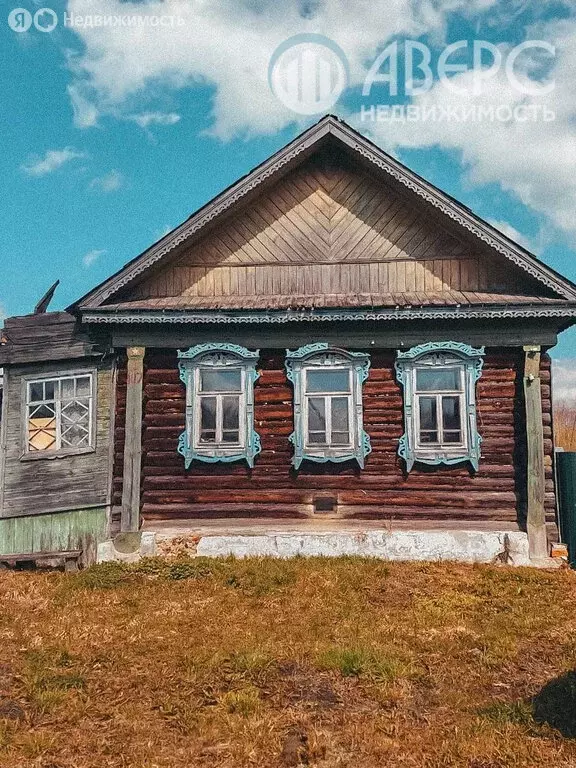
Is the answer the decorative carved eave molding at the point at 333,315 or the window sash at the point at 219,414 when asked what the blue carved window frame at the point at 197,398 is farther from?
the decorative carved eave molding at the point at 333,315

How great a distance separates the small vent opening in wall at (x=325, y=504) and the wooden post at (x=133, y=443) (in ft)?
10.0

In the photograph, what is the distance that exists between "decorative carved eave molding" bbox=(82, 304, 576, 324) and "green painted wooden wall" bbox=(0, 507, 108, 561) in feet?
11.2

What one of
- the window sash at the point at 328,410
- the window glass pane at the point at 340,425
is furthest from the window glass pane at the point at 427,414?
the window glass pane at the point at 340,425

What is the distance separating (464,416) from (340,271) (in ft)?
11.0

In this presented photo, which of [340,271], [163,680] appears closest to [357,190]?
[340,271]

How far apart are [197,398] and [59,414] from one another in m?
2.62

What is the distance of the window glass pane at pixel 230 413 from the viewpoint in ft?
36.8

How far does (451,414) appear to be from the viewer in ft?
36.1

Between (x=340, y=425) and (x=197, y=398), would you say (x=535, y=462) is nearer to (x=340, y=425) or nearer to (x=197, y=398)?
(x=340, y=425)

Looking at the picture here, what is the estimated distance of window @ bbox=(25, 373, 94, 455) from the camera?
1156 cm

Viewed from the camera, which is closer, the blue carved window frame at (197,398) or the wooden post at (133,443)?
the wooden post at (133,443)

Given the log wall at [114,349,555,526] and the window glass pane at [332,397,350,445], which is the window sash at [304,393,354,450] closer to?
the window glass pane at [332,397,350,445]

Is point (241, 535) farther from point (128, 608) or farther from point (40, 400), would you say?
point (40, 400)

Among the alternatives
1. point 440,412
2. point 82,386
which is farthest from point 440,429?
point 82,386
